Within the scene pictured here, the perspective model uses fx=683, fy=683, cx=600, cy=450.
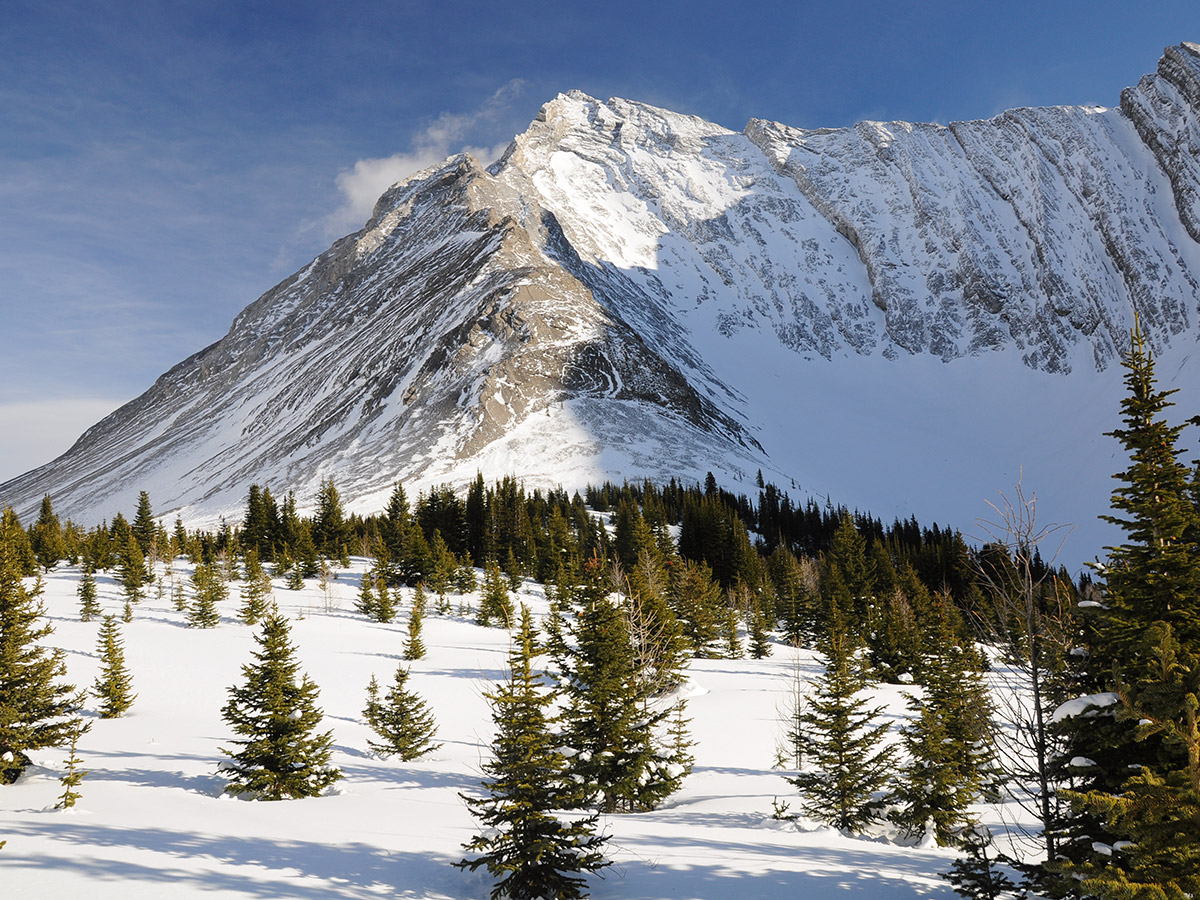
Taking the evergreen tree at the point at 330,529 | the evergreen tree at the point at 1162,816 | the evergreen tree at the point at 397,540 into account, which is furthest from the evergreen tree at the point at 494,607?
the evergreen tree at the point at 1162,816

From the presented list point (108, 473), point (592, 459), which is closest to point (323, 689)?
point (592, 459)

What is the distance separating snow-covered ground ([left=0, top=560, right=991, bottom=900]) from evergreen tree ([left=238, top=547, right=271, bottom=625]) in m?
10.8

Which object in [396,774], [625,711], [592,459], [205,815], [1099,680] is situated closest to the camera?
[1099,680]

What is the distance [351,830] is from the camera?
39.0ft

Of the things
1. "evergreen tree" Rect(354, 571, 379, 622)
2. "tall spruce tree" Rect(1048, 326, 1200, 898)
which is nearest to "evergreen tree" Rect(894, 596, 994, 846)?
"tall spruce tree" Rect(1048, 326, 1200, 898)

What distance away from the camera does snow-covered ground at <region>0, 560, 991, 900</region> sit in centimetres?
906

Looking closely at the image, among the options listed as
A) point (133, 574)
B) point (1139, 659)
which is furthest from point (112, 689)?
point (1139, 659)

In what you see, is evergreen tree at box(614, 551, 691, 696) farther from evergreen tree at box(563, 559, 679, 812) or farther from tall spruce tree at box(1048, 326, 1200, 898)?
tall spruce tree at box(1048, 326, 1200, 898)

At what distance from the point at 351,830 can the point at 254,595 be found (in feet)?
108

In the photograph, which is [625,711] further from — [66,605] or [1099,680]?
[66,605]

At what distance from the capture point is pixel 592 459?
132 meters

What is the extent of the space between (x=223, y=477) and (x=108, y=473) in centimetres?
5418

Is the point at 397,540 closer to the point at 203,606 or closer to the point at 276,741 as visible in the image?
the point at 203,606

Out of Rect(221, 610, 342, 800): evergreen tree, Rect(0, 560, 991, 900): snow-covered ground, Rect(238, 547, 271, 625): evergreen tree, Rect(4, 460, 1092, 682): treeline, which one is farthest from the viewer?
Rect(4, 460, 1092, 682): treeline
